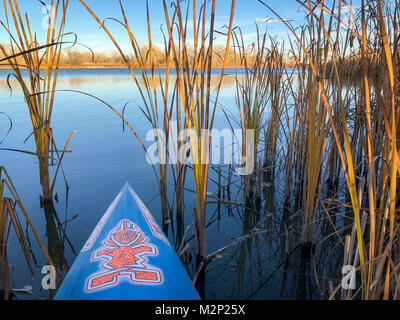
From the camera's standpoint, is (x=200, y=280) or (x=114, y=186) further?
Answer: (x=114, y=186)

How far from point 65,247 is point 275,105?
1587 millimetres

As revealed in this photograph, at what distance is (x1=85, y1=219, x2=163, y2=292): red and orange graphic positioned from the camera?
1.08 meters

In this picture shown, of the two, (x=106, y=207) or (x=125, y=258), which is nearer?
(x=125, y=258)

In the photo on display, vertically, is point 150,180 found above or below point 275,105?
below

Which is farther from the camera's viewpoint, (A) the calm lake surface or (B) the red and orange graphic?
(A) the calm lake surface

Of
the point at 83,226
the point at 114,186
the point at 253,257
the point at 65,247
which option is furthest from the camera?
the point at 114,186

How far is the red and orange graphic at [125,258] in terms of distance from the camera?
1.08 meters

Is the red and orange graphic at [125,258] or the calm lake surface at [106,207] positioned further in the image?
the calm lake surface at [106,207]

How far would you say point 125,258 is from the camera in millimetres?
1218

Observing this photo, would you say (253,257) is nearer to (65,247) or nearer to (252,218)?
(252,218)

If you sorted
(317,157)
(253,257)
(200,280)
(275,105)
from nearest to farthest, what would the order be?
(317,157) < (200,280) < (253,257) < (275,105)
